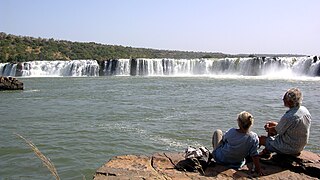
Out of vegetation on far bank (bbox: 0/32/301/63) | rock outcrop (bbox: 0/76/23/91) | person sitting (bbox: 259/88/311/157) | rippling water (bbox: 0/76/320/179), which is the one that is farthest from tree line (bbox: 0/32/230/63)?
person sitting (bbox: 259/88/311/157)

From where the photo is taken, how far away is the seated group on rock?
198 inches

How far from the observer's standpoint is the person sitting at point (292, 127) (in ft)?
16.6

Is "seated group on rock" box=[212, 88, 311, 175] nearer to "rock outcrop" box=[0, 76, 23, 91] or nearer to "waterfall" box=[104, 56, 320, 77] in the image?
"rock outcrop" box=[0, 76, 23, 91]

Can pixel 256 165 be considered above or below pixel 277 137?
below

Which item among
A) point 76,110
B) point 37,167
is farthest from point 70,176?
point 76,110

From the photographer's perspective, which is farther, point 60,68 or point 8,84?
point 60,68

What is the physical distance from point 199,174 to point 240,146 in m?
0.68

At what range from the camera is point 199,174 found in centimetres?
489

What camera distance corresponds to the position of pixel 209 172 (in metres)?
4.98

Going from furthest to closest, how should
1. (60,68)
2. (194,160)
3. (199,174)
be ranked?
(60,68), (194,160), (199,174)

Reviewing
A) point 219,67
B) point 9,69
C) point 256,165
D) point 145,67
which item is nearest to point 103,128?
point 256,165

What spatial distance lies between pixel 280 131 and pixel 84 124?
8.40 metres

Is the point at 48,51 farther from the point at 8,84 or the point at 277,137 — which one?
the point at 277,137

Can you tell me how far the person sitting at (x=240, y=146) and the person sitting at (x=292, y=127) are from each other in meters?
0.38
